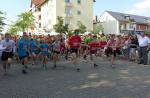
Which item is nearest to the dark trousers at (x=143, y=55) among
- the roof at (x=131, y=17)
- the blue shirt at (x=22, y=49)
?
the blue shirt at (x=22, y=49)

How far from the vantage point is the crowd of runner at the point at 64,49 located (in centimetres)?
1633

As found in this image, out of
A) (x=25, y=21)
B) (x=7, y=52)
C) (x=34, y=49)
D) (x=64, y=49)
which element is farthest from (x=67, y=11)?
(x=7, y=52)

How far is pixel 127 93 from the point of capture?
411 inches

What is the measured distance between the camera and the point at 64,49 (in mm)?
24234

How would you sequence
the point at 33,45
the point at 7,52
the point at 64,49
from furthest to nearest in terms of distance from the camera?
1. the point at 64,49
2. the point at 33,45
3. the point at 7,52

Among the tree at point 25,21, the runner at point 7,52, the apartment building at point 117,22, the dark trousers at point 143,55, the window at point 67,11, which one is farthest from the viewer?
the apartment building at point 117,22

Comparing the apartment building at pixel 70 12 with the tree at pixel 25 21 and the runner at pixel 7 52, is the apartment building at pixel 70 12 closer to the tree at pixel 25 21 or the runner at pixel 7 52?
the tree at pixel 25 21

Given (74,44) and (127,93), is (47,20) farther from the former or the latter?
(127,93)

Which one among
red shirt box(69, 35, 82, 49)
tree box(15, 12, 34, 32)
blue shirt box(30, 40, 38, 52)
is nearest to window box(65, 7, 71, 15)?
tree box(15, 12, 34, 32)

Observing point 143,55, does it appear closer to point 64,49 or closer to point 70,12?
point 64,49

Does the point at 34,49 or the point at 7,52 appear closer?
the point at 7,52

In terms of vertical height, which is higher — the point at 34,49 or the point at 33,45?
the point at 33,45

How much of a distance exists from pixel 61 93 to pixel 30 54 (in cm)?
921

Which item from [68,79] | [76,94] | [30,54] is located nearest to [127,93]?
[76,94]
